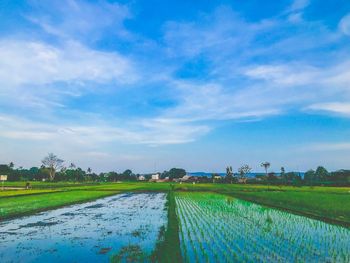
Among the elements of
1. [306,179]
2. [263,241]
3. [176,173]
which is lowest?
[263,241]

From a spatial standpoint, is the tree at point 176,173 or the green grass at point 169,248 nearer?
the green grass at point 169,248

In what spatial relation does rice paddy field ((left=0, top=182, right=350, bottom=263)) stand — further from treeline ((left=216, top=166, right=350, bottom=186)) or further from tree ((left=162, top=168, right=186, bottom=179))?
tree ((left=162, top=168, right=186, bottom=179))

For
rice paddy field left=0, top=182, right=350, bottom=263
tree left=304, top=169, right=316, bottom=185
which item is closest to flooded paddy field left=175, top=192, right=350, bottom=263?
rice paddy field left=0, top=182, right=350, bottom=263

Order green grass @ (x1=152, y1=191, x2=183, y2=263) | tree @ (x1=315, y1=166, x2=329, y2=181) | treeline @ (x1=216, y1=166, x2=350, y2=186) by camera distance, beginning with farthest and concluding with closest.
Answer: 1. tree @ (x1=315, y1=166, x2=329, y2=181)
2. treeline @ (x1=216, y1=166, x2=350, y2=186)
3. green grass @ (x1=152, y1=191, x2=183, y2=263)

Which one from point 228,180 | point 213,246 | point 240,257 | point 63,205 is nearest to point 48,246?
point 213,246

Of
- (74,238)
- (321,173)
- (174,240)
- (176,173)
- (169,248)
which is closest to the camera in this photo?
(169,248)

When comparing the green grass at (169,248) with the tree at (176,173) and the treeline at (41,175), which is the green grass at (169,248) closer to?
the treeline at (41,175)

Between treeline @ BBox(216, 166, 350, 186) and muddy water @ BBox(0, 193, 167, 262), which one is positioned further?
treeline @ BBox(216, 166, 350, 186)

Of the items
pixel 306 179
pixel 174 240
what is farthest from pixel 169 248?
pixel 306 179

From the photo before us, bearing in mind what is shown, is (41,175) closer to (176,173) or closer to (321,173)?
(176,173)

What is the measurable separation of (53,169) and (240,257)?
355 feet

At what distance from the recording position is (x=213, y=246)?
1092 cm

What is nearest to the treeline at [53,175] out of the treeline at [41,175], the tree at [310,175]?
the treeline at [41,175]

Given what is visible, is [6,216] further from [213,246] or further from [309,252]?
[309,252]
